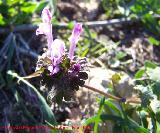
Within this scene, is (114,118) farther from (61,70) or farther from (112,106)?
(61,70)

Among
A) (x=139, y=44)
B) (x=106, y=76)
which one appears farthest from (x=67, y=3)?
(x=106, y=76)

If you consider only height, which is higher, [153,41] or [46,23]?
[46,23]

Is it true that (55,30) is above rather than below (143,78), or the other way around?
above

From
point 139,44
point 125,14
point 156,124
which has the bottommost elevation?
point 156,124

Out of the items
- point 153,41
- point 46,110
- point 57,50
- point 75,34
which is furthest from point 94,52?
point 57,50

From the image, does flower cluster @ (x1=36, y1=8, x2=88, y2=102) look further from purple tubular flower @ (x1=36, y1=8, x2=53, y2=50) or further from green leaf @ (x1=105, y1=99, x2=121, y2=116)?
green leaf @ (x1=105, y1=99, x2=121, y2=116)

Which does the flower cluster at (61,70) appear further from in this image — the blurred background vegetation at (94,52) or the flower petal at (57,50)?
the blurred background vegetation at (94,52)

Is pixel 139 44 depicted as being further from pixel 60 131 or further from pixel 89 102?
pixel 60 131
